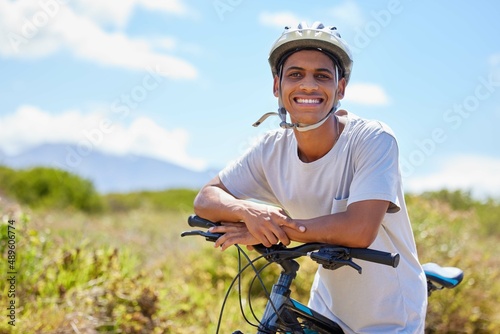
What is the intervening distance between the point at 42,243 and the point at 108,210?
52.8 feet

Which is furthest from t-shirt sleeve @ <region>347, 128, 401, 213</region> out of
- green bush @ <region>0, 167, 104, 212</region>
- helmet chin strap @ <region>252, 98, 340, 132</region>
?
green bush @ <region>0, 167, 104, 212</region>

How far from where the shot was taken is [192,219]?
324 centimetres

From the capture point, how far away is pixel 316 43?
3.12 m

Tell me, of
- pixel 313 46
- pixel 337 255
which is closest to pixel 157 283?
pixel 313 46

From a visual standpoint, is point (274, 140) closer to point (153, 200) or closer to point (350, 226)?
point (350, 226)

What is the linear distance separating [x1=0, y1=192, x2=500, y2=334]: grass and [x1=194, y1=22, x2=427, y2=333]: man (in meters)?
2.59

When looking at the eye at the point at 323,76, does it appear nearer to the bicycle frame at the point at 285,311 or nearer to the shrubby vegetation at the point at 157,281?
the bicycle frame at the point at 285,311

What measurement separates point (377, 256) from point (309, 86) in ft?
3.08

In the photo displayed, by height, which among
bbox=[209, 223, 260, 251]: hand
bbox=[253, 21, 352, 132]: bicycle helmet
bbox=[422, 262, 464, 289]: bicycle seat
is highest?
bbox=[253, 21, 352, 132]: bicycle helmet

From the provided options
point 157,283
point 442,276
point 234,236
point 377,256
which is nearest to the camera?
point 377,256

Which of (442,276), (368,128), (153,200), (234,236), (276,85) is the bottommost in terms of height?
(234,236)

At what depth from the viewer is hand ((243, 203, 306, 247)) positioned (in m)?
2.81

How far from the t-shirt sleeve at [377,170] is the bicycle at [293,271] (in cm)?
32

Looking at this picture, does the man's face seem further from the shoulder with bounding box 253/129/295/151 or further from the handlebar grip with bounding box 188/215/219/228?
the handlebar grip with bounding box 188/215/219/228
